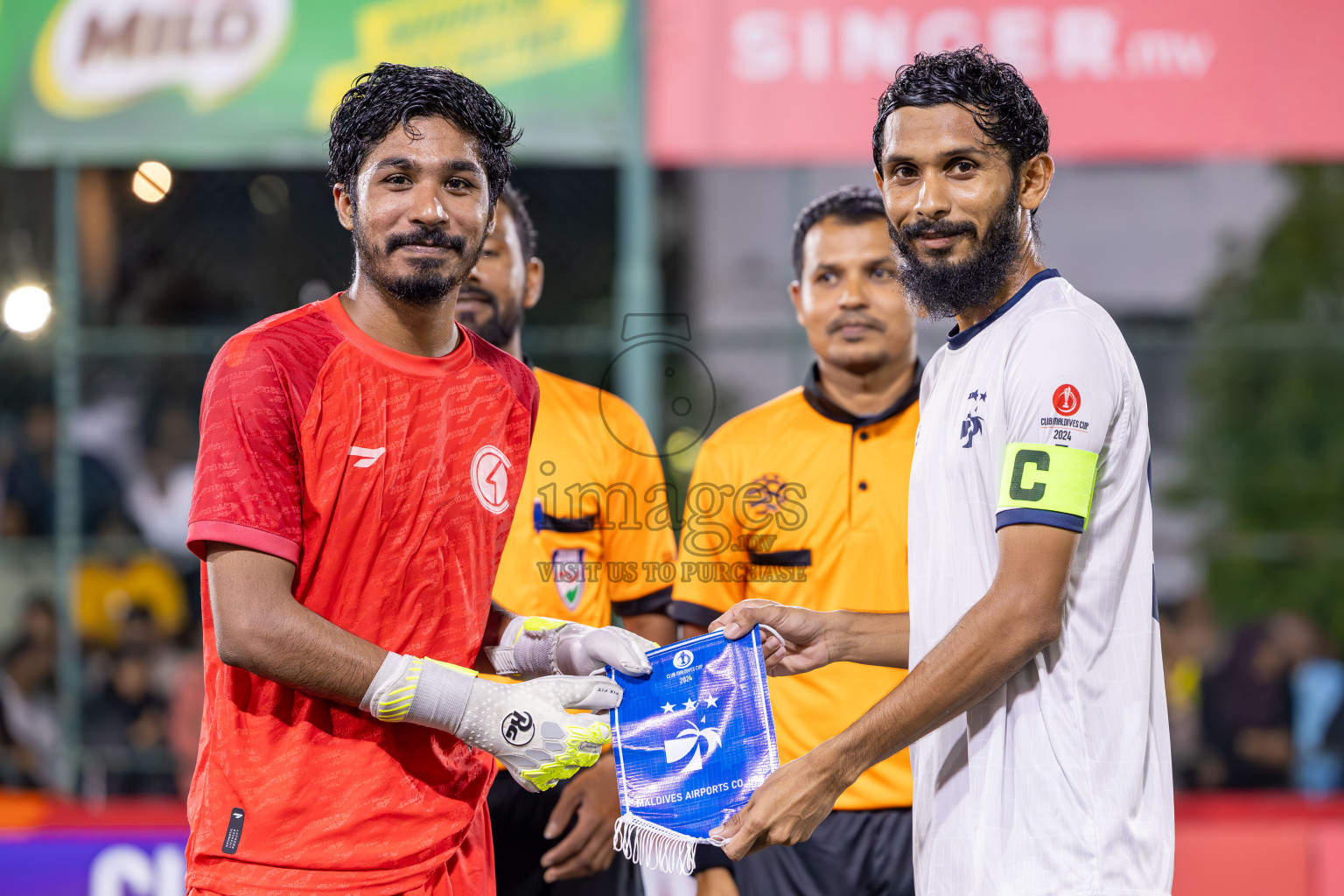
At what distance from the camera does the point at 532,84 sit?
19.3 feet

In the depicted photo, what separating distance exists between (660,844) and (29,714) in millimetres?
6496

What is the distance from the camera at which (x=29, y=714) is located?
7746 millimetres

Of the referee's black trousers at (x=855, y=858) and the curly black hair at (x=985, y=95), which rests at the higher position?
the curly black hair at (x=985, y=95)

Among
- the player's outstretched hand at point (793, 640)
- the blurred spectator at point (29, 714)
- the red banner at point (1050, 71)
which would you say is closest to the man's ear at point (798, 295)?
the player's outstretched hand at point (793, 640)

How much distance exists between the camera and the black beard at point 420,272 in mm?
2529

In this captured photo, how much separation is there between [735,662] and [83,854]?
3147 mm

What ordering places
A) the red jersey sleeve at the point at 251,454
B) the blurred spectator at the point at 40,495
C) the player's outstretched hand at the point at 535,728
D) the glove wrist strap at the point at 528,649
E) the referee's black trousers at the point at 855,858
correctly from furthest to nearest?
the blurred spectator at the point at 40,495
the referee's black trousers at the point at 855,858
the glove wrist strap at the point at 528,649
the player's outstretched hand at the point at 535,728
the red jersey sleeve at the point at 251,454

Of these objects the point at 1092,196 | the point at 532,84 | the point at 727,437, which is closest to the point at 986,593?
the point at 727,437

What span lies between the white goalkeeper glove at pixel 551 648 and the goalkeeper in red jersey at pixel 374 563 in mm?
28

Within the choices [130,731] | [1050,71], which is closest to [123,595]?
[130,731]

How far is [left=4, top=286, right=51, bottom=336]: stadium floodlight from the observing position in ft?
17.0

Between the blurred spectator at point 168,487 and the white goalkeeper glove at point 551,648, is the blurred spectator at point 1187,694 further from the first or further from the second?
the blurred spectator at point 168,487

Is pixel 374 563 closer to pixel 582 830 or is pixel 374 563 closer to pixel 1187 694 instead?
pixel 582 830

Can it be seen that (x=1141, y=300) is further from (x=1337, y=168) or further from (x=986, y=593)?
(x=986, y=593)
